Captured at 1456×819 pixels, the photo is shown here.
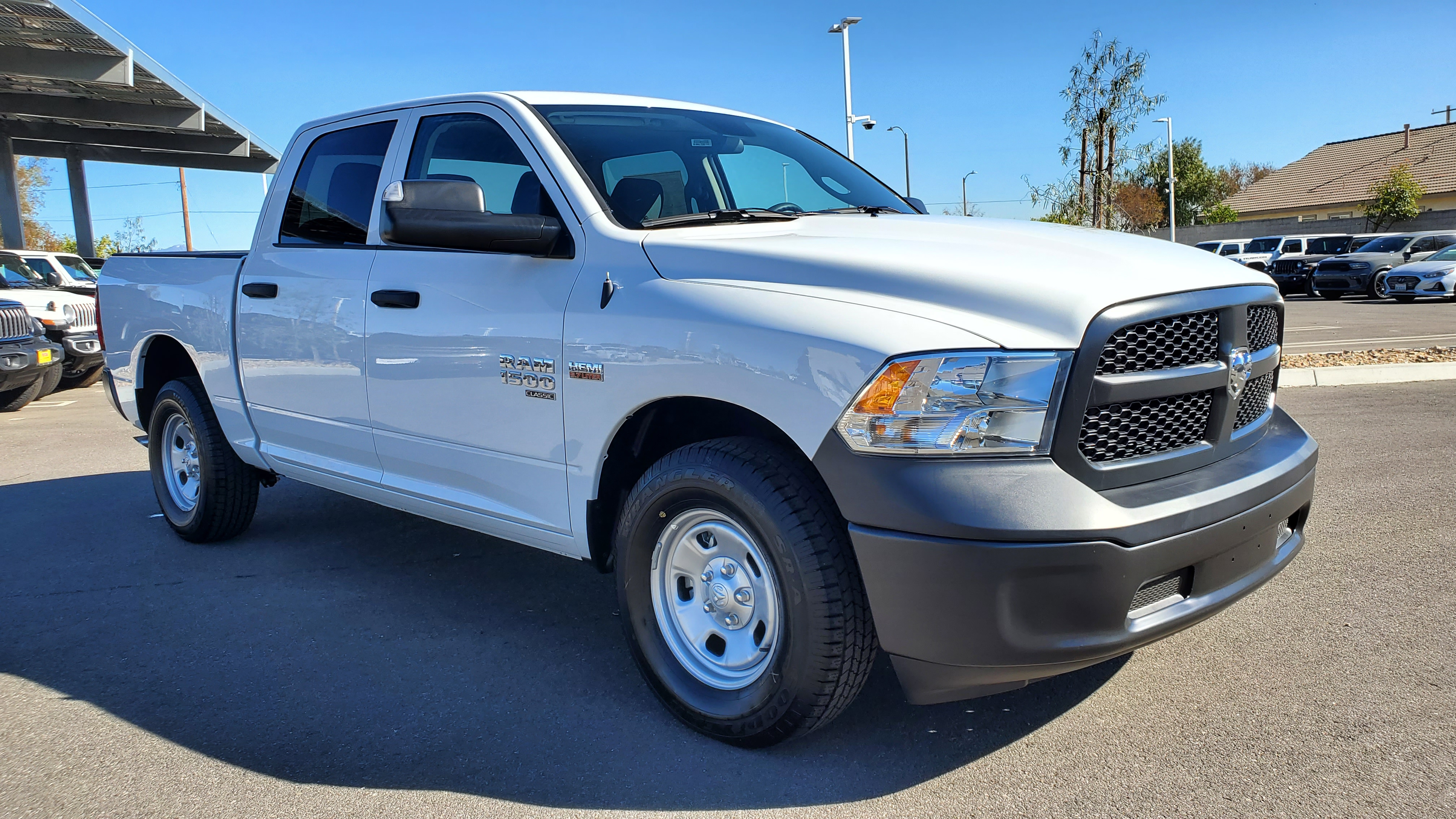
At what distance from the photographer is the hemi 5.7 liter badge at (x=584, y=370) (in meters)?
3.15

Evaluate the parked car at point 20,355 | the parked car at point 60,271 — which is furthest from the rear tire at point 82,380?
the parked car at point 20,355

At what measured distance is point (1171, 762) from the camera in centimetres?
280

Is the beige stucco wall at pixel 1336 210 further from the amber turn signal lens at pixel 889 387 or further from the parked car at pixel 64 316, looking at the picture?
the amber turn signal lens at pixel 889 387

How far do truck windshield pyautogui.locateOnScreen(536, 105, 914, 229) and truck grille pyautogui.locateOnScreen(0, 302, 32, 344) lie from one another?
9917mm

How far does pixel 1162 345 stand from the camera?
8.73ft

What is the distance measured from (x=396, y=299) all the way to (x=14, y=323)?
31.6ft

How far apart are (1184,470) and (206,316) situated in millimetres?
4331

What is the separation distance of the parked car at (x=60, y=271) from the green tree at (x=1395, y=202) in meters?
43.9

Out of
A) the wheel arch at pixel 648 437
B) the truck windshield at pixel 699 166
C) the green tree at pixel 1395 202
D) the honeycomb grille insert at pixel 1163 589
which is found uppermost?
the green tree at pixel 1395 202

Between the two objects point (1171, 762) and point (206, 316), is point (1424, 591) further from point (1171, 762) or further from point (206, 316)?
point (206, 316)

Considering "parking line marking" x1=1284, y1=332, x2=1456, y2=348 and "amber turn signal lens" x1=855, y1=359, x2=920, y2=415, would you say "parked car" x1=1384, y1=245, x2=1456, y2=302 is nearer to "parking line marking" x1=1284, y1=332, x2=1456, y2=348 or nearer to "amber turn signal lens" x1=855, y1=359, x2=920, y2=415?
"parking line marking" x1=1284, y1=332, x2=1456, y2=348

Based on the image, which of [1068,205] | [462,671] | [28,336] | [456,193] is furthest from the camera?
[1068,205]

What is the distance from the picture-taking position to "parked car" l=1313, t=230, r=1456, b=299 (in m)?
24.8

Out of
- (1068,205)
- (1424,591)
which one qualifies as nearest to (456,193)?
(1424,591)
